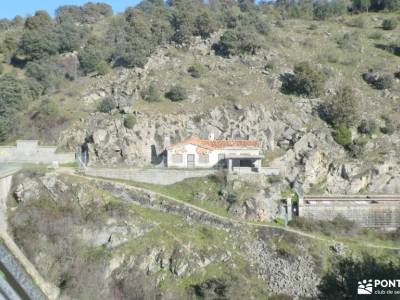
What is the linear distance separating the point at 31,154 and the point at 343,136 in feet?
79.4

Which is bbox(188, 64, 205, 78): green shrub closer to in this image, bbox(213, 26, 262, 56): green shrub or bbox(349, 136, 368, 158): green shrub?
bbox(213, 26, 262, 56): green shrub

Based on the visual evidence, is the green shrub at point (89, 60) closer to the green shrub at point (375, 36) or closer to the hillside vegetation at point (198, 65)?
the hillside vegetation at point (198, 65)

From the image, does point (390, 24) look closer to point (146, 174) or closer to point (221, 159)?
point (221, 159)

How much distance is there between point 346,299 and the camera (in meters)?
30.7

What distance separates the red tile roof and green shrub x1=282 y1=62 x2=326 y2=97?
10.2 m

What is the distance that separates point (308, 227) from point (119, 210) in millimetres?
12536

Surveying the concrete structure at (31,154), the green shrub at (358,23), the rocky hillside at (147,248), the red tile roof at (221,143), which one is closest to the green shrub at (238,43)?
the red tile roof at (221,143)

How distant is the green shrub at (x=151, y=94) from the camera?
46906mm

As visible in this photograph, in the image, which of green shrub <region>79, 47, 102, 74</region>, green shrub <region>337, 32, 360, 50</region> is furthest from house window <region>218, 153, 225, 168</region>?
green shrub <region>337, 32, 360, 50</region>

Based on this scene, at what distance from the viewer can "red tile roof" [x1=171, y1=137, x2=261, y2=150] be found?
40469 millimetres

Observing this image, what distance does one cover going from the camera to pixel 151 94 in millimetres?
47000

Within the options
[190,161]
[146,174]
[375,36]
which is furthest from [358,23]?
[146,174]

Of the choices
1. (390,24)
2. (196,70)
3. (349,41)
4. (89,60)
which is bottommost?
(196,70)

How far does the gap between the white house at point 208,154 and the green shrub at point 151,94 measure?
300 inches
